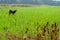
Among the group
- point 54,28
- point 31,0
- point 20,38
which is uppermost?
point 54,28

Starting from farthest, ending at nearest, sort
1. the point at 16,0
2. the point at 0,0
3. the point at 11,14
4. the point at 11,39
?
the point at 16,0 → the point at 0,0 → the point at 11,14 → the point at 11,39

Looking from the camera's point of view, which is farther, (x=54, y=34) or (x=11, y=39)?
(x=11, y=39)

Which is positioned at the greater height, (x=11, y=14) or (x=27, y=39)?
(x=27, y=39)

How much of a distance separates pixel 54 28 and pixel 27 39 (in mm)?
754

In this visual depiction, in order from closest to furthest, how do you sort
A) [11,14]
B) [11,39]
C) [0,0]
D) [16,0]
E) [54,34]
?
[54,34], [11,39], [11,14], [0,0], [16,0]

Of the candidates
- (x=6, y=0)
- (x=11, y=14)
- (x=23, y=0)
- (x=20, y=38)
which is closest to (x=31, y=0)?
(x=23, y=0)

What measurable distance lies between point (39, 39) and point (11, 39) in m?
0.72

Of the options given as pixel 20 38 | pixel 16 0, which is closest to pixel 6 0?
pixel 16 0

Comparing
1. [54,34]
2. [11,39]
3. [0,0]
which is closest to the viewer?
[54,34]

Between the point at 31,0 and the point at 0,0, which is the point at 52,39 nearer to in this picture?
the point at 0,0

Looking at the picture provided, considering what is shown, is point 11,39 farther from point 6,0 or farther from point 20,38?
point 6,0

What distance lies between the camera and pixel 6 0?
144125mm

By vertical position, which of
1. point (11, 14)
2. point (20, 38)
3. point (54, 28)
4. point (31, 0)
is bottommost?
point (31, 0)

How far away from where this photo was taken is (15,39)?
5.82 metres
